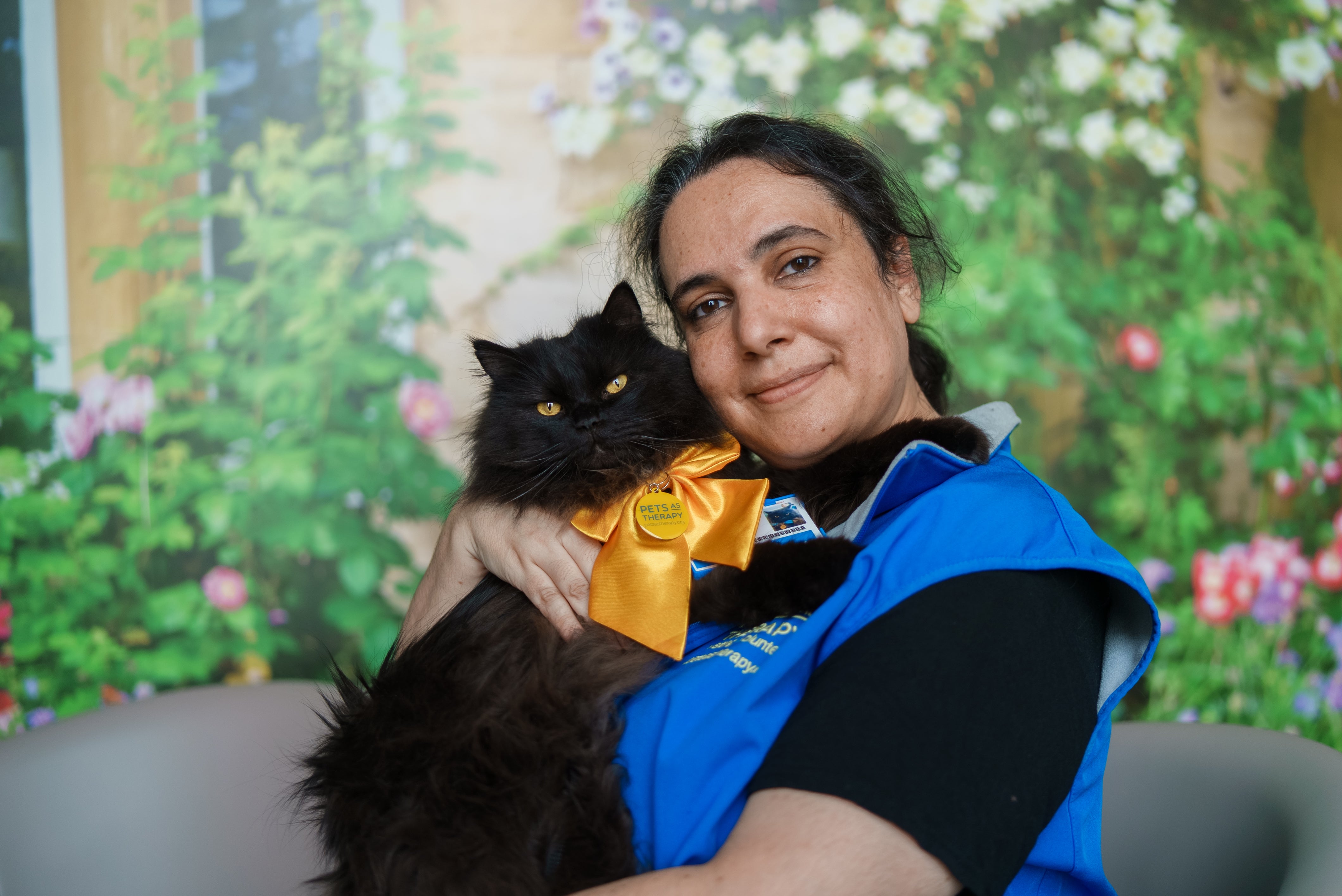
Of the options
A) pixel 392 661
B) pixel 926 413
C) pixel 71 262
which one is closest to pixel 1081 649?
pixel 926 413

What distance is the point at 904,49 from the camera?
2693 millimetres

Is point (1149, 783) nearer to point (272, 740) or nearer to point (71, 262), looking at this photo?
point (272, 740)

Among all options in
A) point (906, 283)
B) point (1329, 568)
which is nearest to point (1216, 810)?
point (906, 283)

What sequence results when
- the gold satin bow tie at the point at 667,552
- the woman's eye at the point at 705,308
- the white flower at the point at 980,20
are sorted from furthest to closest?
1. the white flower at the point at 980,20
2. the woman's eye at the point at 705,308
3. the gold satin bow tie at the point at 667,552

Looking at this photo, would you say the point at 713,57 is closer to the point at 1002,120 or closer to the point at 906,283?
the point at 1002,120

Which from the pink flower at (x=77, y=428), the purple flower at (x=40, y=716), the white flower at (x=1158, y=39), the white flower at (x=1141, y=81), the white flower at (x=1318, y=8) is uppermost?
the white flower at (x=1318, y=8)

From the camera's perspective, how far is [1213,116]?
9.09 feet

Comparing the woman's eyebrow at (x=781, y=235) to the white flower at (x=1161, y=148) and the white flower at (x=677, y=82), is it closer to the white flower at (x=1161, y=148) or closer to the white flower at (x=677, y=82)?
the white flower at (x=677, y=82)

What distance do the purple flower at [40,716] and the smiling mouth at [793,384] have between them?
260 cm

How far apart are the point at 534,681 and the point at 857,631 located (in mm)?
508

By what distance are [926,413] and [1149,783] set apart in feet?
2.71

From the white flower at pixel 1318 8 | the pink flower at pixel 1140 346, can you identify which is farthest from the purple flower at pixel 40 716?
the white flower at pixel 1318 8

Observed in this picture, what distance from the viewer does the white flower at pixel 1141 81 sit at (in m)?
2.71

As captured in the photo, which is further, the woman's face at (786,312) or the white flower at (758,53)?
the white flower at (758,53)
